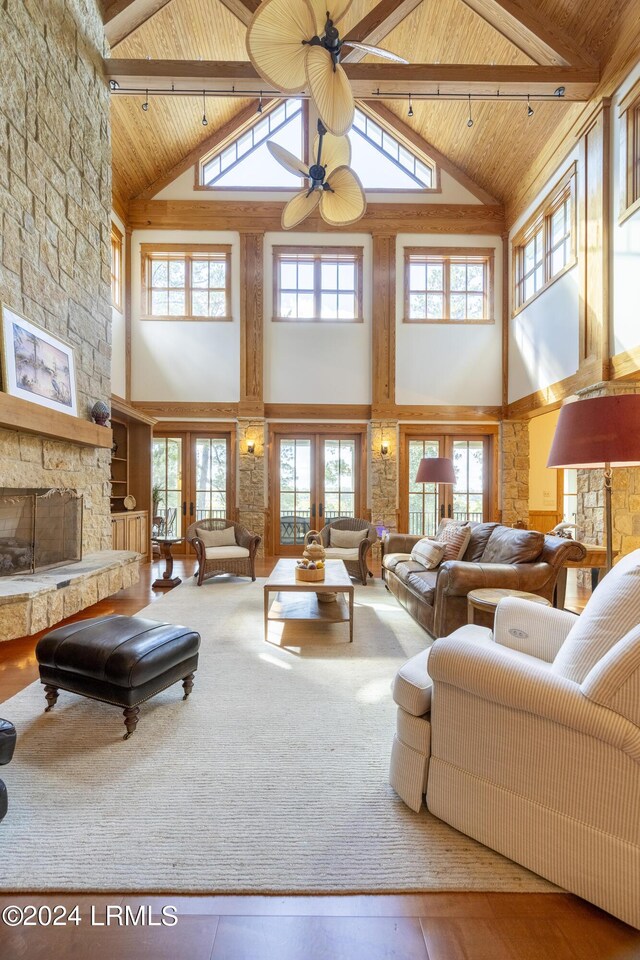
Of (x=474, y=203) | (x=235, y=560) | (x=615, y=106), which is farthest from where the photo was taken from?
(x=474, y=203)

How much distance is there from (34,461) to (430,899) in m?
3.95

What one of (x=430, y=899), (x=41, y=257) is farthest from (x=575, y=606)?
(x=41, y=257)

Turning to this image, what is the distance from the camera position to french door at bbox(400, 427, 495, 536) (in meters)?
7.64

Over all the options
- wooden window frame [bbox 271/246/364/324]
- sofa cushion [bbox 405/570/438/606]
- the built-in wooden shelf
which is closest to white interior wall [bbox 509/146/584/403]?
wooden window frame [bbox 271/246/364/324]

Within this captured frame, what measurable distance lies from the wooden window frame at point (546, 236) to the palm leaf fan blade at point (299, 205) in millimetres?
3604

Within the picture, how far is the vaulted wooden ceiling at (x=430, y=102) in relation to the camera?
4895 millimetres

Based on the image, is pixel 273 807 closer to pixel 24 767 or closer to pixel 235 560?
pixel 24 767

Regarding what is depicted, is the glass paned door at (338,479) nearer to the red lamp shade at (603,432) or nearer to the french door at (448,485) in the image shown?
the french door at (448,485)

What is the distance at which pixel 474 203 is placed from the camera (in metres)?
7.44

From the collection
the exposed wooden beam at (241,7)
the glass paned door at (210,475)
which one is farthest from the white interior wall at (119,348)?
the exposed wooden beam at (241,7)

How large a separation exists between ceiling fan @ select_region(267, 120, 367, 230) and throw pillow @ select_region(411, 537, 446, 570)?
2935mm

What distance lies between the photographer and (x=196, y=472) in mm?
7660

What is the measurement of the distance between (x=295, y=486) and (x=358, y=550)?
263 centimetres

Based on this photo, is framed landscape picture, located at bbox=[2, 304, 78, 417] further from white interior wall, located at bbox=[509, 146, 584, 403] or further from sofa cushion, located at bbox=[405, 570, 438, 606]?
white interior wall, located at bbox=[509, 146, 584, 403]
